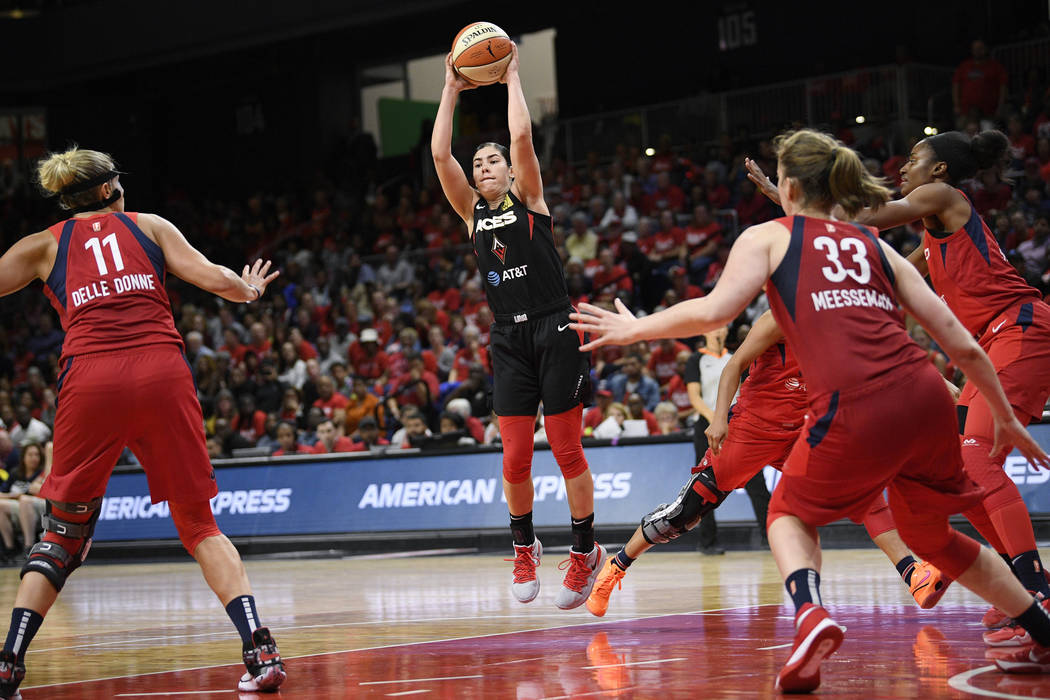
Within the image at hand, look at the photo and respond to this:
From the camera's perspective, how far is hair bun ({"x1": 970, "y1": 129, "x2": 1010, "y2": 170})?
222 inches

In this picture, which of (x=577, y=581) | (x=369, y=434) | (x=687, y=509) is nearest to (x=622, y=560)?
(x=577, y=581)

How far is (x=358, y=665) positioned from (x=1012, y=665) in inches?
101

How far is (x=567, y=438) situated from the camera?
6.54 metres

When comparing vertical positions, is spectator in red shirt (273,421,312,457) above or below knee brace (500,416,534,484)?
below

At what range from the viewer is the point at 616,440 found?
12148 mm

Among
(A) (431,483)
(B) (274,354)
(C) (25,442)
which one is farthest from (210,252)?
(A) (431,483)

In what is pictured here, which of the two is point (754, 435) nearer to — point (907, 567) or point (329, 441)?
point (907, 567)

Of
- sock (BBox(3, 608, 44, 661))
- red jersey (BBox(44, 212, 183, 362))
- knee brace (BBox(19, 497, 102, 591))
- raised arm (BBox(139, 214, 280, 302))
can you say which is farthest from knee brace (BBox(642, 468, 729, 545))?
sock (BBox(3, 608, 44, 661))

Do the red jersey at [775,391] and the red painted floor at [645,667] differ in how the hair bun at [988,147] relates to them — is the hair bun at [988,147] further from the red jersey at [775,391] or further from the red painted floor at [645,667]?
the red painted floor at [645,667]

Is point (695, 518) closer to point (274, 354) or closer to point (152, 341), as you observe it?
point (152, 341)

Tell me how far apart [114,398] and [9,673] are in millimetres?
1098

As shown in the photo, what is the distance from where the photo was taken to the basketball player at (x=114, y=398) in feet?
15.7

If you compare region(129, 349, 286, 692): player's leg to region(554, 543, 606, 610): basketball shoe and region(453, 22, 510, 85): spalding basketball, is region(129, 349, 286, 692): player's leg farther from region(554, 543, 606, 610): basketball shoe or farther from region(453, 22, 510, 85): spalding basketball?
region(453, 22, 510, 85): spalding basketball

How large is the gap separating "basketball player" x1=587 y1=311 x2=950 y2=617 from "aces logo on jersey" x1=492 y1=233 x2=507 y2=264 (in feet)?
4.41
